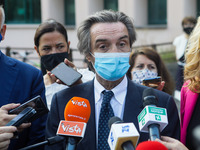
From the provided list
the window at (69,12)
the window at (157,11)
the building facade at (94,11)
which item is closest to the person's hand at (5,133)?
the building facade at (94,11)

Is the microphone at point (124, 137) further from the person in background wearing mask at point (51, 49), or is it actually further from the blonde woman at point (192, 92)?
the person in background wearing mask at point (51, 49)

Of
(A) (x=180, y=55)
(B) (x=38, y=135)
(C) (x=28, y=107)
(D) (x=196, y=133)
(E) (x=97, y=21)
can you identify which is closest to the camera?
(D) (x=196, y=133)

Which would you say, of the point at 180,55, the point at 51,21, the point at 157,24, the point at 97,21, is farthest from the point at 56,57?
the point at 157,24

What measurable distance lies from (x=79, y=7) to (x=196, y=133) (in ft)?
49.7

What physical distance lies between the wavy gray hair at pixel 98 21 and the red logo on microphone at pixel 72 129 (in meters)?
0.98

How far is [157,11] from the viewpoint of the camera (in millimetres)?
14750

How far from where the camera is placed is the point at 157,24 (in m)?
14.9

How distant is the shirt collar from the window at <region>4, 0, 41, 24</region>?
1570cm

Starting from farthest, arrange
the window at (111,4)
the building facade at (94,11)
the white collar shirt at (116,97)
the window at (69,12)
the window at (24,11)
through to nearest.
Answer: the window at (24,11) → the window at (69,12) → the window at (111,4) → the building facade at (94,11) → the white collar shirt at (116,97)

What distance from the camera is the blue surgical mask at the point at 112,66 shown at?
2.40 m

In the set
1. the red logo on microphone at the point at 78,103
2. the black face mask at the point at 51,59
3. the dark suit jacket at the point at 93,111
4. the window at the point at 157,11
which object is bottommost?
the dark suit jacket at the point at 93,111

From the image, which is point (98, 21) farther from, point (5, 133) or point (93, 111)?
point (5, 133)

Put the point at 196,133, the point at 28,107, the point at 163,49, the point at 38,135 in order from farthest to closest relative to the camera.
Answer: the point at 163,49 < the point at 38,135 < the point at 28,107 < the point at 196,133

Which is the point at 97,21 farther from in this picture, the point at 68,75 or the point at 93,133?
the point at 93,133
